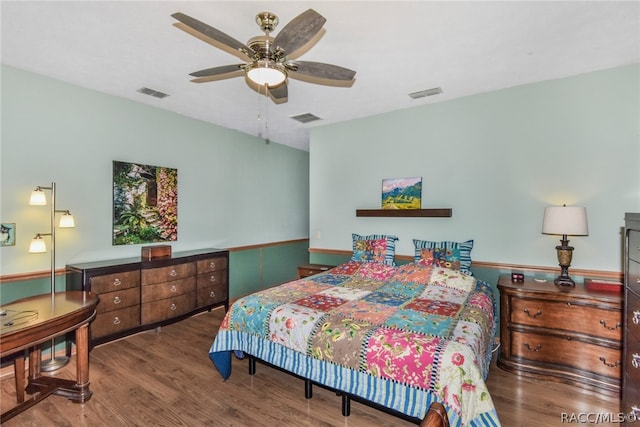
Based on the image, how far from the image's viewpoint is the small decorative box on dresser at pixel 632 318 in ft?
5.02

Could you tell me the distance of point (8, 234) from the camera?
2949 millimetres

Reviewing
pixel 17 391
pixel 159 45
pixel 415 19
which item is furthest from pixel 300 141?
pixel 17 391

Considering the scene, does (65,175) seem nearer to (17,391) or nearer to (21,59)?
(21,59)

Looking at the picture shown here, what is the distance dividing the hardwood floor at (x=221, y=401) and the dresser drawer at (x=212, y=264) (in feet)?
4.36

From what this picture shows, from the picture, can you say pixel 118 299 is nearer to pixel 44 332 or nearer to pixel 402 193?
pixel 44 332

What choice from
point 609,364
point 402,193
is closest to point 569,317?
point 609,364

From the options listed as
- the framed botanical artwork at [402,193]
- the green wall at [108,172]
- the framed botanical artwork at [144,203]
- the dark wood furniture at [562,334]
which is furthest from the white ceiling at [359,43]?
the dark wood furniture at [562,334]

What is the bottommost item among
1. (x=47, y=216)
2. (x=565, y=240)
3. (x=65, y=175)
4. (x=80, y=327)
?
(x=80, y=327)

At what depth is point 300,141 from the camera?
6.05 metres

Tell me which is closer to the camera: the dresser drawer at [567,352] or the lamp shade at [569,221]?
the dresser drawer at [567,352]

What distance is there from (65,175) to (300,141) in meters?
3.74

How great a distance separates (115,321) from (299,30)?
3.42 metres

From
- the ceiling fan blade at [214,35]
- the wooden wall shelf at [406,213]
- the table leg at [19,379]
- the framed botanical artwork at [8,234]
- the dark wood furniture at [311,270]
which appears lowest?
the table leg at [19,379]

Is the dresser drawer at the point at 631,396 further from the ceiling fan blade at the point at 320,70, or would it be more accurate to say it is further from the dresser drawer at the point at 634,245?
→ the ceiling fan blade at the point at 320,70
